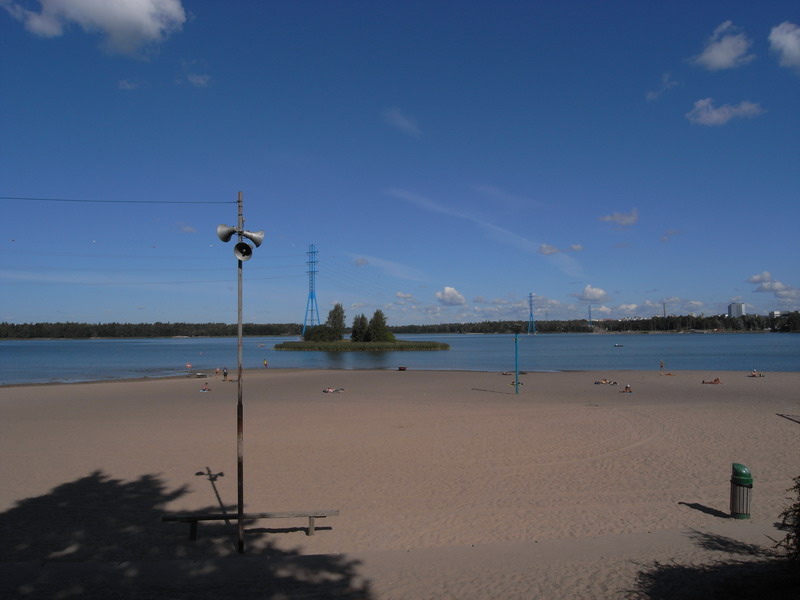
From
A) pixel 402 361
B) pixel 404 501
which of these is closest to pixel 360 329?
pixel 402 361

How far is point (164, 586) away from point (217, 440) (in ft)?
28.7

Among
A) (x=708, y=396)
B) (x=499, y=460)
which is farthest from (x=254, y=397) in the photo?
(x=708, y=396)

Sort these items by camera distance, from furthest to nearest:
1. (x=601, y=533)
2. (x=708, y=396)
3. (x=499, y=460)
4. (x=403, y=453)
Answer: (x=708, y=396) → (x=403, y=453) → (x=499, y=460) → (x=601, y=533)

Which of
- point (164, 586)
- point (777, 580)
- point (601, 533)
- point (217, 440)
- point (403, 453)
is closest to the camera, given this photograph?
point (777, 580)

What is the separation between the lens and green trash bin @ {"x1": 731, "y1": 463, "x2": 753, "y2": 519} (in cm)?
729

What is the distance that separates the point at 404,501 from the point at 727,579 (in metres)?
4.52

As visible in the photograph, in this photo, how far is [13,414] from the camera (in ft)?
62.1

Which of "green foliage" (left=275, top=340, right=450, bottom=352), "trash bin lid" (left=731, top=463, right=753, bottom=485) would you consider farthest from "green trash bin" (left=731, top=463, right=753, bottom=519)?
"green foliage" (left=275, top=340, right=450, bottom=352)

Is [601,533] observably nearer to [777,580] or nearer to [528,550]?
[528,550]

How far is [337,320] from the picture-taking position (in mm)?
108375

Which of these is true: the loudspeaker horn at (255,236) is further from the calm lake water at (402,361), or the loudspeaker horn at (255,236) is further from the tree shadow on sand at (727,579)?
the calm lake water at (402,361)

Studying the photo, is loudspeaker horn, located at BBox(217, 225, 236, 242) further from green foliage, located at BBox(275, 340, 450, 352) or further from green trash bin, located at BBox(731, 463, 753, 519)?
green foliage, located at BBox(275, 340, 450, 352)

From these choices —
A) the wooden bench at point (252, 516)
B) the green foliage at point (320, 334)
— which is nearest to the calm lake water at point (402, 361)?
the green foliage at point (320, 334)

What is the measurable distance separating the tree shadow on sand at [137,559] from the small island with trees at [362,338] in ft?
264
